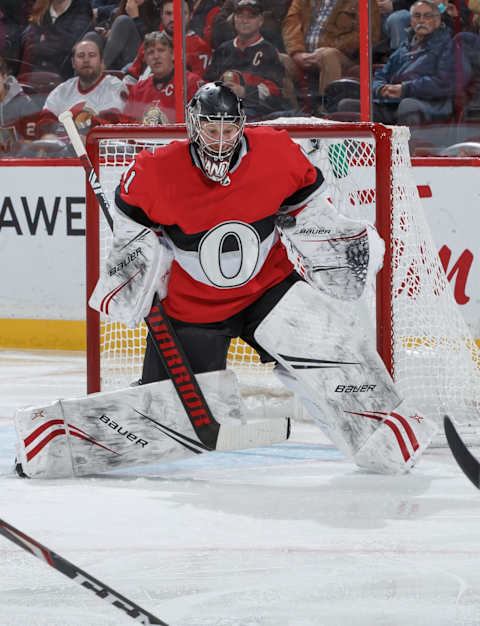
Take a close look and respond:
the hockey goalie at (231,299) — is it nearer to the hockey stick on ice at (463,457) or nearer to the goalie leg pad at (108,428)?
the goalie leg pad at (108,428)

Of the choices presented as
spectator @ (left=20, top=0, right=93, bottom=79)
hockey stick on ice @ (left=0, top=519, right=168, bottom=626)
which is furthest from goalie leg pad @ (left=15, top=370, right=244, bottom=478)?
spectator @ (left=20, top=0, right=93, bottom=79)

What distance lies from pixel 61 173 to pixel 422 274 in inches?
87.1

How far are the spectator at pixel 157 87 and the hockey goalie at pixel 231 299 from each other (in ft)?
6.74

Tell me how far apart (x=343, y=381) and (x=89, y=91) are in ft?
8.56

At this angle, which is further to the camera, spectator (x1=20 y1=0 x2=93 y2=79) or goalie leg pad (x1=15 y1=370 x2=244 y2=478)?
spectator (x1=20 y1=0 x2=93 y2=79)

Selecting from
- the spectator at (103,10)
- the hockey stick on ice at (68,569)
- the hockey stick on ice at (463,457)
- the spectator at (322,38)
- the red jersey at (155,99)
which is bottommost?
the hockey stick on ice at (68,569)

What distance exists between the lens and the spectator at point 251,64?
15.3 feet

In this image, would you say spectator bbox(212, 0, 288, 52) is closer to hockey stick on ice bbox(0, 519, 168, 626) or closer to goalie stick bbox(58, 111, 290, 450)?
goalie stick bbox(58, 111, 290, 450)

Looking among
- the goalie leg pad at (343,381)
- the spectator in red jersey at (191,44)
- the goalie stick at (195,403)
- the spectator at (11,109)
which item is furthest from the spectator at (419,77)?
the goalie stick at (195,403)

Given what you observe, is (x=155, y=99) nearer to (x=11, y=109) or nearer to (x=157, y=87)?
(x=157, y=87)

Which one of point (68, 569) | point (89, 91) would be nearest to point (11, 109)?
point (89, 91)

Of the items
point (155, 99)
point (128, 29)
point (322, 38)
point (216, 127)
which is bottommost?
point (216, 127)

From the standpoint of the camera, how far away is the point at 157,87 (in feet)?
16.1

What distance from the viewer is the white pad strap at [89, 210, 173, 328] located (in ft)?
9.08
